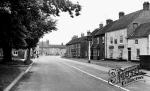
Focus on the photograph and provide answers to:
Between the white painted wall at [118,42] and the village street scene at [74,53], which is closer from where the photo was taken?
the village street scene at [74,53]

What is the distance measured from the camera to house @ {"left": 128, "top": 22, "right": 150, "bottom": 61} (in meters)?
44.9

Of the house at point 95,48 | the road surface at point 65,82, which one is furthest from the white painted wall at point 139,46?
the road surface at point 65,82

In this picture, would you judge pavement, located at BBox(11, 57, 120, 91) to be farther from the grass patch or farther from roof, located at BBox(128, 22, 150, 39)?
roof, located at BBox(128, 22, 150, 39)

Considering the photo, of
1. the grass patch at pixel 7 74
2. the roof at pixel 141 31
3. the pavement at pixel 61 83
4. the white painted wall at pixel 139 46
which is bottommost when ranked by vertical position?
the pavement at pixel 61 83

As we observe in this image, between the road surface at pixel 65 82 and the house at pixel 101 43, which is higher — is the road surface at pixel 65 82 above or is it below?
below

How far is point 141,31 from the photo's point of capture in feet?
159

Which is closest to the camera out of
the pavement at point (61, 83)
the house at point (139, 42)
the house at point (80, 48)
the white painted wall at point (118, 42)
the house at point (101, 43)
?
the pavement at point (61, 83)

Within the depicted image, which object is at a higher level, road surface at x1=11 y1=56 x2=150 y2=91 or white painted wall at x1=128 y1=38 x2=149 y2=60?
white painted wall at x1=128 y1=38 x2=149 y2=60

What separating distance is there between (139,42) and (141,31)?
7.90 feet

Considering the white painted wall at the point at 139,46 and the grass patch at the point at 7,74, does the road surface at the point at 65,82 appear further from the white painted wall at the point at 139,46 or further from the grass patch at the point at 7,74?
the white painted wall at the point at 139,46

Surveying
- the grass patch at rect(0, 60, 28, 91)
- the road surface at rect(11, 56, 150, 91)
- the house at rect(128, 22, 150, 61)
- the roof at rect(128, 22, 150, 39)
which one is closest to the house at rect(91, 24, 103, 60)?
the house at rect(128, 22, 150, 61)

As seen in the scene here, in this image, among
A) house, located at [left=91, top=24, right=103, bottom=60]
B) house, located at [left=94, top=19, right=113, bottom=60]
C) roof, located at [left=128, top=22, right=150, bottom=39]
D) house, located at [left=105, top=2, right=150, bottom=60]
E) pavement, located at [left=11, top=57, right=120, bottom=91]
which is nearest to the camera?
pavement, located at [left=11, top=57, right=120, bottom=91]

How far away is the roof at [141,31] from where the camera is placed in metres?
45.9

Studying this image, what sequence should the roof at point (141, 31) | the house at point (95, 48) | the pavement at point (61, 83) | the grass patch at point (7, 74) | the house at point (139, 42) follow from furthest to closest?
the house at point (95, 48) → the roof at point (141, 31) → the house at point (139, 42) → the grass patch at point (7, 74) → the pavement at point (61, 83)
